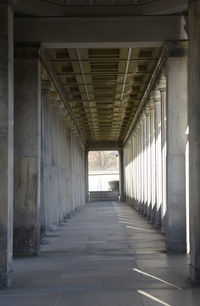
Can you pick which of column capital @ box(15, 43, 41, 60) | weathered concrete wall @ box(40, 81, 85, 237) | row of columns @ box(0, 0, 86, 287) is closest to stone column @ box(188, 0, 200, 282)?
row of columns @ box(0, 0, 86, 287)

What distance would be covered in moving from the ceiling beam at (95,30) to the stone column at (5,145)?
16.7 ft

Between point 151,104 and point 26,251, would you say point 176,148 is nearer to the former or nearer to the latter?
point 26,251

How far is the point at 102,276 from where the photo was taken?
1295 cm

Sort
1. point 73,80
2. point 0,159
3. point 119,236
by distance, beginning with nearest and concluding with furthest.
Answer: point 0,159 < point 119,236 < point 73,80

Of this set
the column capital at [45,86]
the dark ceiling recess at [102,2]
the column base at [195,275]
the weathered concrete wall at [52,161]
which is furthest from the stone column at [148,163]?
the column base at [195,275]

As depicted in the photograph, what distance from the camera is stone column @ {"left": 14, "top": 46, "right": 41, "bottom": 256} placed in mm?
16750

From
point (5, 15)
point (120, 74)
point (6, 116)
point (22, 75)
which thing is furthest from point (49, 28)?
point (120, 74)

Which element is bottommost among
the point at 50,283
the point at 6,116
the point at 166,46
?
the point at 50,283

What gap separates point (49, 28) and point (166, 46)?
415 cm

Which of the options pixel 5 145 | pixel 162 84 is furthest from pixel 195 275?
pixel 162 84

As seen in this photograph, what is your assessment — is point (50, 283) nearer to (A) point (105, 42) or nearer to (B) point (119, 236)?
(A) point (105, 42)

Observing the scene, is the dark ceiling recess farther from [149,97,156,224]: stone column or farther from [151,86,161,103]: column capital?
[149,97,156,224]: stone column

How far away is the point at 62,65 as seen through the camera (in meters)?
23.6

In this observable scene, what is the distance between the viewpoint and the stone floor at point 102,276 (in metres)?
10.5
